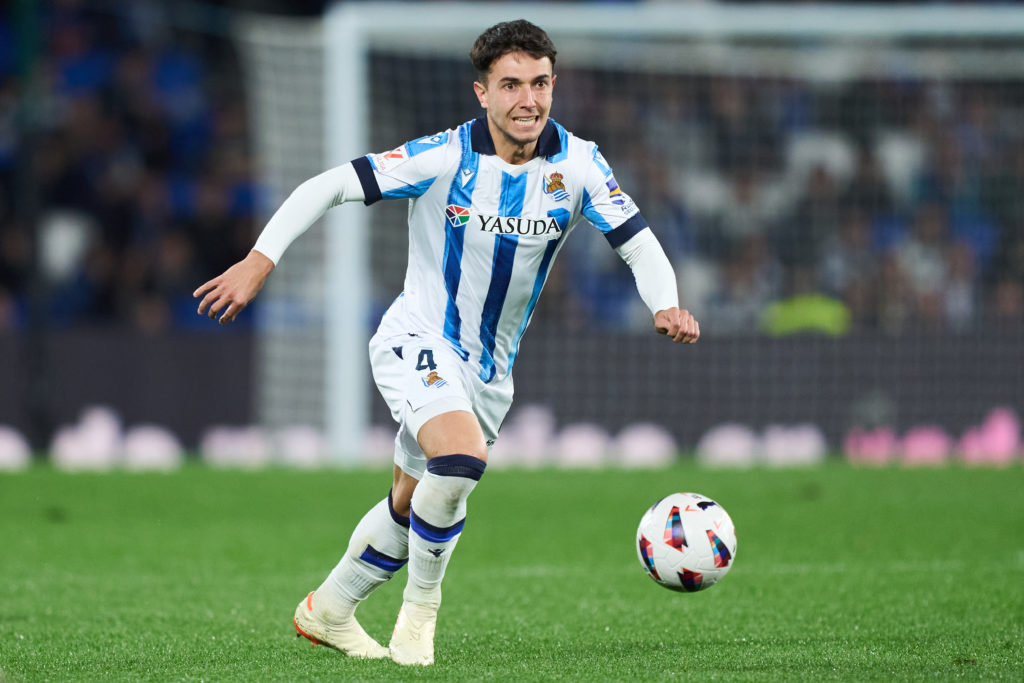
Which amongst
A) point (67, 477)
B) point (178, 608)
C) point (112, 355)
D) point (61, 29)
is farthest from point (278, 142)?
point (178, 608)

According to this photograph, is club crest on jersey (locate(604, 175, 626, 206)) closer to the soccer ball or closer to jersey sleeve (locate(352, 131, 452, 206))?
jersey sleeve (locate(352, 131, 452, 206))

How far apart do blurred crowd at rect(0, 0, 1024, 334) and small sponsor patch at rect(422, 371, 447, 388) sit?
26.9 ft

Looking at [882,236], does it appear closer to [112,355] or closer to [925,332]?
[925,332]

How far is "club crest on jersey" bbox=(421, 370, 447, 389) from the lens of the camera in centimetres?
481

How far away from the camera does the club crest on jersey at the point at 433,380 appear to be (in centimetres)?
481

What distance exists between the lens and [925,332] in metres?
12.4

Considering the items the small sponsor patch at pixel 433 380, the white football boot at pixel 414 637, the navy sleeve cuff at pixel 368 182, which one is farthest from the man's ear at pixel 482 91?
the white football boot at pixel 414 637

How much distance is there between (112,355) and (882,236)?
663 cm

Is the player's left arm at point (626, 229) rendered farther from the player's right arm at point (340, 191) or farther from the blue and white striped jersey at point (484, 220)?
the player's right arm at point (340, 191)

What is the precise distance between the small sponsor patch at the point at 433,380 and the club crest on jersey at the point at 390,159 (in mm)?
677

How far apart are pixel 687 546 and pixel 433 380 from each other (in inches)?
37.7

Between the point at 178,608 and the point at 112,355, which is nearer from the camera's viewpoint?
the point at 178,608

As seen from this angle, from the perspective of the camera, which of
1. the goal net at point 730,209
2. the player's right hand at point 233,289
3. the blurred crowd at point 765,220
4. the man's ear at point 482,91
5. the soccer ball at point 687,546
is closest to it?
the player's right hand at point 233,289

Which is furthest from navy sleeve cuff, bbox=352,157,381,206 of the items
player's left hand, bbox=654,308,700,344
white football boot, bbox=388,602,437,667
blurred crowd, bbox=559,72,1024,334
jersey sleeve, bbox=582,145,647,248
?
blurred crowd, bbox=559,72,1024,334
